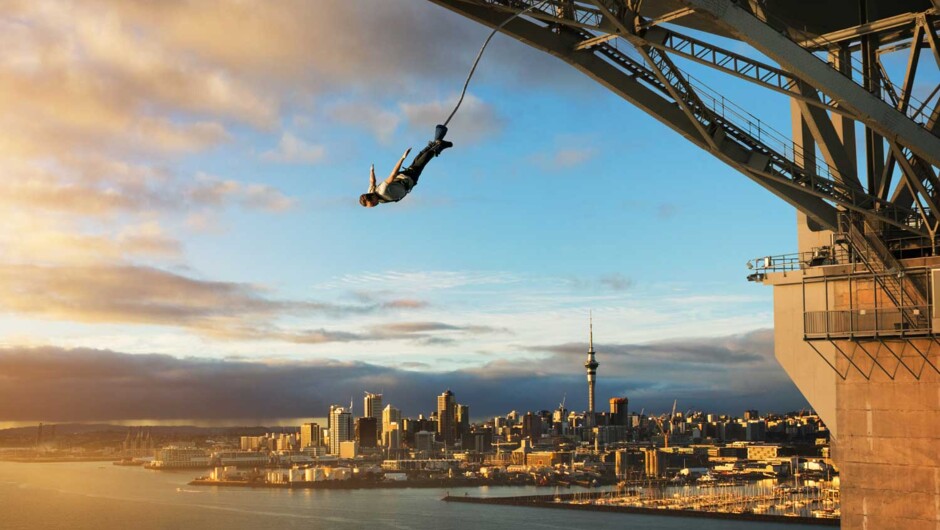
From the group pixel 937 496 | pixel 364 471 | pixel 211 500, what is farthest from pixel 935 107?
pixel 364 471

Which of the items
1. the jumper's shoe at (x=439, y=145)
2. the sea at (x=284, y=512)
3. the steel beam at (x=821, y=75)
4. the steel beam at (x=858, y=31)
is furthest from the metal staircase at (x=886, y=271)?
the sea at (x=284, y=512)

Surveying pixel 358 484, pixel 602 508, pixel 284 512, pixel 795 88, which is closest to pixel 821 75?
pixel 795 88

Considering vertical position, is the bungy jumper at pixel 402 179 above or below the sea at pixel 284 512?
above

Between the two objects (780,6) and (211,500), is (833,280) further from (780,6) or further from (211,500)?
(211,500)

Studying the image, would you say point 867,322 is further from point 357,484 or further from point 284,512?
point 357,484

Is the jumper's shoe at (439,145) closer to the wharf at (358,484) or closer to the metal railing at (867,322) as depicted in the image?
the metal railing at (867,322)

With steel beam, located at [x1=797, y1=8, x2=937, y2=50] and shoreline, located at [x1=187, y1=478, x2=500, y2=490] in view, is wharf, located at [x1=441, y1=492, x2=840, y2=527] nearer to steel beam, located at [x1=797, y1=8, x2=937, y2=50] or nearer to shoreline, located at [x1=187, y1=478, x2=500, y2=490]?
shoreline, located at [x1=187, y1=478, x2=500, y2=490]

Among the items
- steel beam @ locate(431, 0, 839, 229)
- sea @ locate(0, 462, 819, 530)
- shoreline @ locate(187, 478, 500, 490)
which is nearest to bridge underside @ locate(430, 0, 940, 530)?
steel beam @ locate(431, 0, 839, 229)
